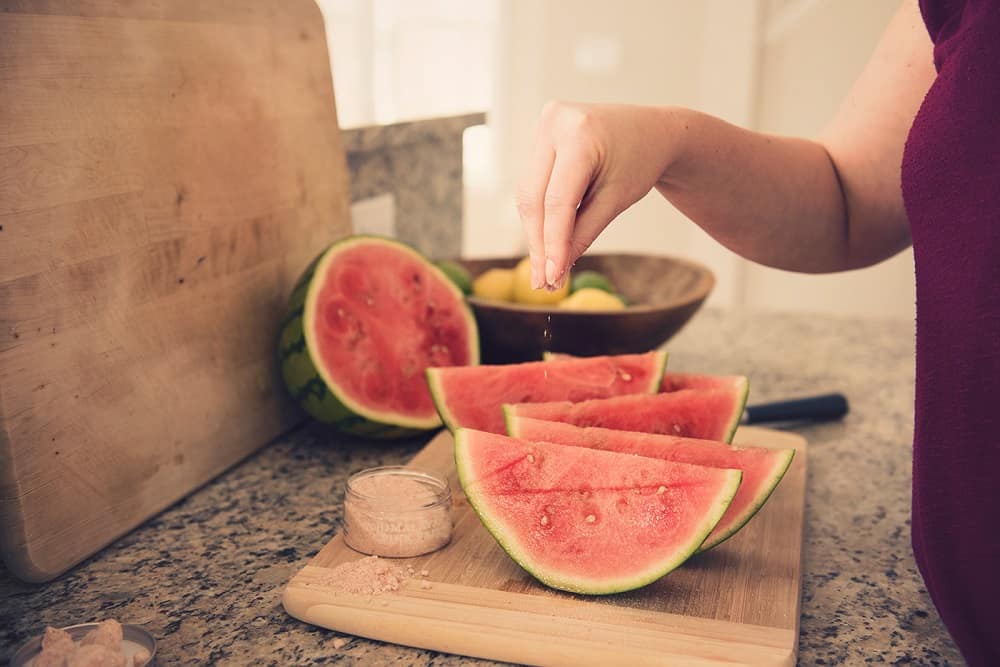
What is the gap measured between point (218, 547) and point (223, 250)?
0.43 m

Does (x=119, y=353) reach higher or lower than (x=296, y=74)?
lower

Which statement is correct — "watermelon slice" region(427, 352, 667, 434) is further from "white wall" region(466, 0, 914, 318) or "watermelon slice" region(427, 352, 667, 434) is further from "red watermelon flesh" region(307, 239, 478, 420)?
"white wall" region(466, 0, 914, 318)

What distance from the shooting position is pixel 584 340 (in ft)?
5.14

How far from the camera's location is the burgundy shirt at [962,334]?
2.84ft

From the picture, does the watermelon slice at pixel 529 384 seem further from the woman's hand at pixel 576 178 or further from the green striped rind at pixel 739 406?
the woman's hand at pixel 576 178

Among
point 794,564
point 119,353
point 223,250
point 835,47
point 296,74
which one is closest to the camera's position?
point 794,564

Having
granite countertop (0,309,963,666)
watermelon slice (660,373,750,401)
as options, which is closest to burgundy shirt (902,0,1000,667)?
granite countertop (0,309,963,666)

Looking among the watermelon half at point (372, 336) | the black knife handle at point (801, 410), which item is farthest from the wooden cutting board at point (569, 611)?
the black knife handle at point (801, 410)

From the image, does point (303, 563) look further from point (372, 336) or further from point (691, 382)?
point (691, 382)

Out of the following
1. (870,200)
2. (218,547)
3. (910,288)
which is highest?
(870,200)

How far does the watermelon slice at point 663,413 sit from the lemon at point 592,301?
368 millimetres

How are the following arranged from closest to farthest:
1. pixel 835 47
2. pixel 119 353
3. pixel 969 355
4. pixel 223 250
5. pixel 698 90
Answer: pixel 969 355, pixel 119 353, pixel 223 250, pixel 835 47, pixel 698 90

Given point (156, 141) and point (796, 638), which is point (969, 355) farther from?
point (156, 141)

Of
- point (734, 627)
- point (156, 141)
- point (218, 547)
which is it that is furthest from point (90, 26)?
point (734, 627)
